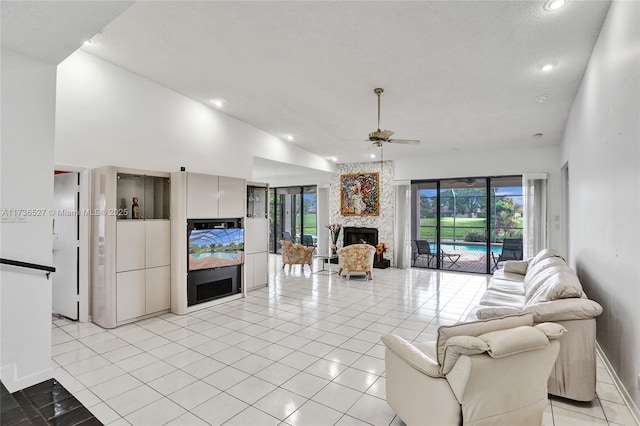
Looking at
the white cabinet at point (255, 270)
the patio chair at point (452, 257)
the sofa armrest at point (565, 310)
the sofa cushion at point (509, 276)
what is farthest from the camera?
the patio chair at point (452, 257)

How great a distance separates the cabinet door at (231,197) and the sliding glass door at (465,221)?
4.93 m

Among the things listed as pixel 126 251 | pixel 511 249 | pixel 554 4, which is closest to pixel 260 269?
pixel 126 251

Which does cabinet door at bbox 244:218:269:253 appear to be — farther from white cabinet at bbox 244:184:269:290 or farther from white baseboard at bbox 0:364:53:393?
white baseboard at bbox 0:364:53:393

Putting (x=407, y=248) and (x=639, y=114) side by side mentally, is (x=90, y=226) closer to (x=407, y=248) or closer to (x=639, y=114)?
(x=639, y=114)

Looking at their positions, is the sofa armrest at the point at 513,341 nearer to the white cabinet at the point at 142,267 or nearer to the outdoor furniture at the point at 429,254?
the white cabinet at the point at 142,267

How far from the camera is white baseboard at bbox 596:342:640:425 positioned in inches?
87.3

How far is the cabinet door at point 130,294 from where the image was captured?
423cm

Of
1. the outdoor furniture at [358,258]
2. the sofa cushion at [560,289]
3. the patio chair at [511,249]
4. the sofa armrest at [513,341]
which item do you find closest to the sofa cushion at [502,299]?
the sofa cushion at [560,289]

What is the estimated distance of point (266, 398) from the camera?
258 centimetres

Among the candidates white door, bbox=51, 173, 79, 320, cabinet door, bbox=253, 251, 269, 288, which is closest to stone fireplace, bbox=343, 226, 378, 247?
cabinet door, bbox=253, 251, 269, 288

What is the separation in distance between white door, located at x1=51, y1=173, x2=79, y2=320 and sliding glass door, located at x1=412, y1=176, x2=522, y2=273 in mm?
7238

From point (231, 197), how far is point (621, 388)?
5053mm

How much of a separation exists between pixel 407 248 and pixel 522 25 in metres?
6.24

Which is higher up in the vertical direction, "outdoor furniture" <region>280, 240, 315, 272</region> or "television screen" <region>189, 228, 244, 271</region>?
"television screen" <region>189, 228, 244, 271</region>
